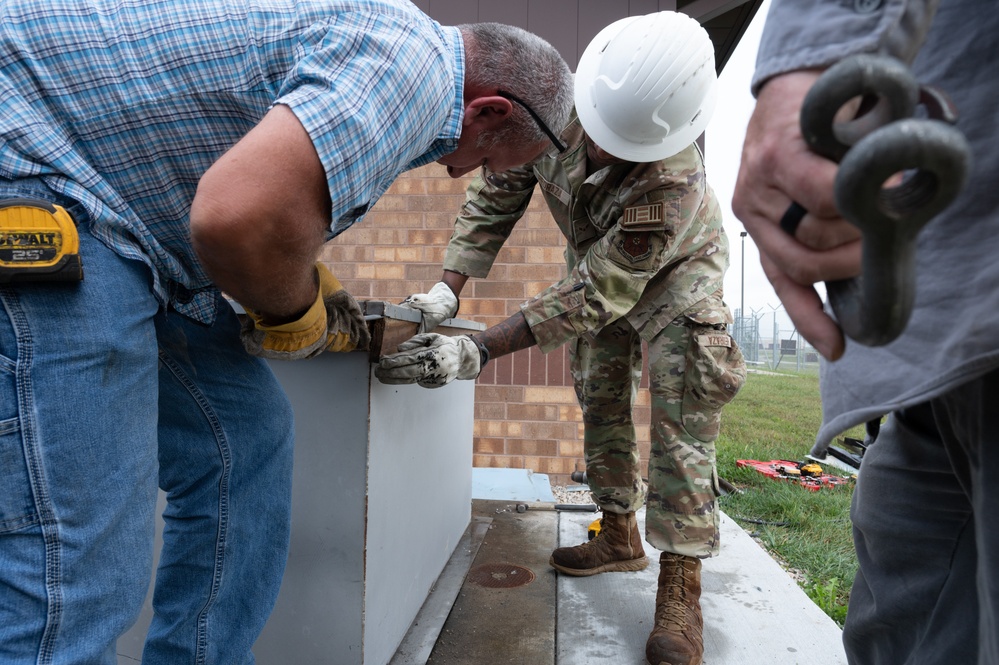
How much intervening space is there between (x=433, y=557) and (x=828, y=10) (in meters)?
2.24

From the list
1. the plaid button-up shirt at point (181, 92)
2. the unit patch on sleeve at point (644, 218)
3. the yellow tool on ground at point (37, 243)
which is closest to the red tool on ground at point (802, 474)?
the unit patch on sleeve at point (644, 218)

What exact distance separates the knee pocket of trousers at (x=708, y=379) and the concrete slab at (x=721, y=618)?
0.67 meters

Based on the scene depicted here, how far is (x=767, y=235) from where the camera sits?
620 millimetres

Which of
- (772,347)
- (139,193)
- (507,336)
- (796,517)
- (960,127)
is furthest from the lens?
(772,347)

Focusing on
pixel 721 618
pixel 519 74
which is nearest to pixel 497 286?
pixel 721 618

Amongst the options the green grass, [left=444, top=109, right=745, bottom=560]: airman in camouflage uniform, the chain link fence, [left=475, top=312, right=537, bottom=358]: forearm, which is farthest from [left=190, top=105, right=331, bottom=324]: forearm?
the chain link fence

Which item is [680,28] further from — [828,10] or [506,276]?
[506,276]

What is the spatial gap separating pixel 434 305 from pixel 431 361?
2.12 feet

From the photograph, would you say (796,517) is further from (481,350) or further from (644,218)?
(481,350)

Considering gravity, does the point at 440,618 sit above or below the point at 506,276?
below

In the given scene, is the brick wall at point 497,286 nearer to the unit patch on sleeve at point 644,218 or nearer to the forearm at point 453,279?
the forearm at point 453,279

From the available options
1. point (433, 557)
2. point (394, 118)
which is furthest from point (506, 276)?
point (394, 118)

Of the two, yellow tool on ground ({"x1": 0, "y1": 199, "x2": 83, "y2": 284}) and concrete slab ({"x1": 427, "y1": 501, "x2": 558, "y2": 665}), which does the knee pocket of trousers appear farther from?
yellow tool on ground ({"x1": 0, "y1": 199, "x2": 83, "y2": 284})

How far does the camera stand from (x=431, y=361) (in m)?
1.77
